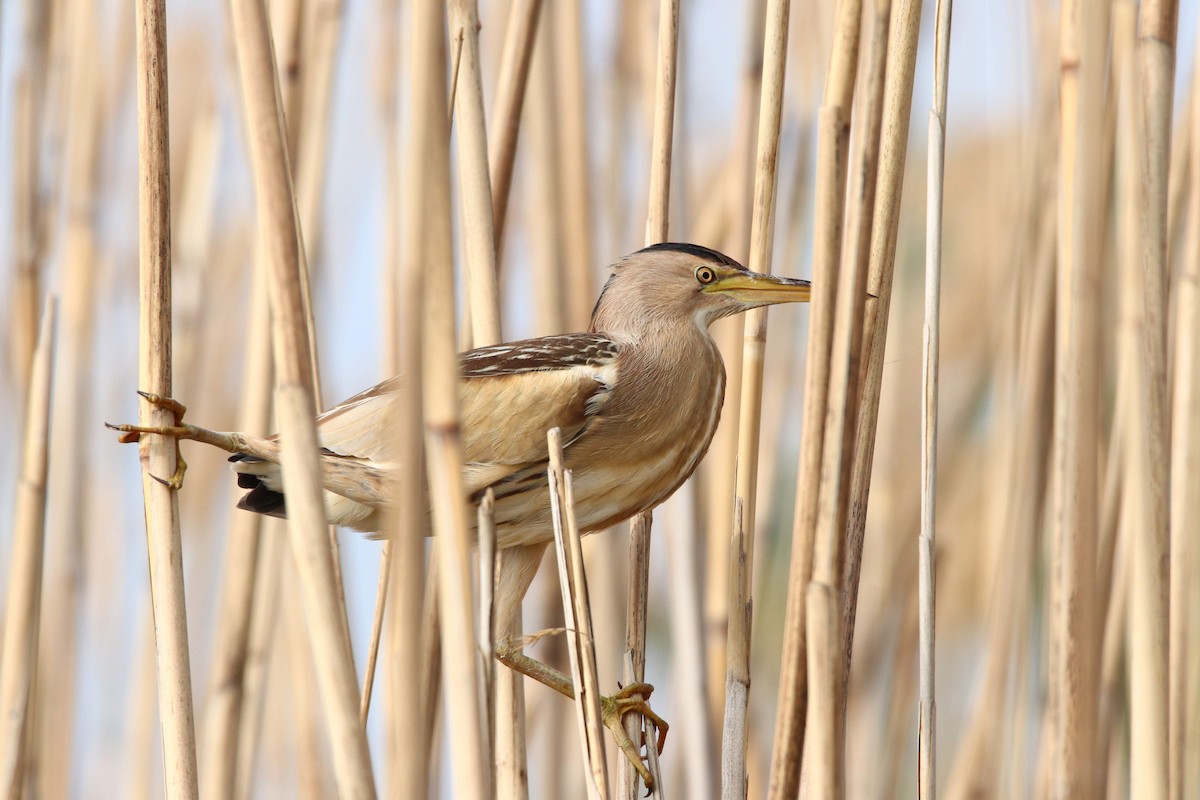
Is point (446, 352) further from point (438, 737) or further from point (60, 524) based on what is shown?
point (60, 524)

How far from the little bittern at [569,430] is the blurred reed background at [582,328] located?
0.07m

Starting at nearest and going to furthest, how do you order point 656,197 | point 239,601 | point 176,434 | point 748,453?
point 176,434
point 748,453
point 656,197
point 239,601

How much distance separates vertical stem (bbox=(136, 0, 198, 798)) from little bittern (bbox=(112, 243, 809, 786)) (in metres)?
0.18

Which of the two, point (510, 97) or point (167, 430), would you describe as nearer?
point (167, 430)

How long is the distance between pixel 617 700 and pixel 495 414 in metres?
0.29

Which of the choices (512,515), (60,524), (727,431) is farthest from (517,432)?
(60,524)

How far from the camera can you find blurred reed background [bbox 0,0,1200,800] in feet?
2.48

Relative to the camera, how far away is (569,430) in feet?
4.08

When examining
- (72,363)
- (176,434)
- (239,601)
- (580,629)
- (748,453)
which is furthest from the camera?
(72,363)

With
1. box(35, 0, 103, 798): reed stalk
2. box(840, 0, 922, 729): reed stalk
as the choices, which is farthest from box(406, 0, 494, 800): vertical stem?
box(35, 0, 103, 798): reed stalk

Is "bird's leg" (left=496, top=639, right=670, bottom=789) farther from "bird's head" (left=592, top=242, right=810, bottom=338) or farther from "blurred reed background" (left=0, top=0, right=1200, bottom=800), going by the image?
"bird's head" (left=592, top=242, right=810, bottom=338)

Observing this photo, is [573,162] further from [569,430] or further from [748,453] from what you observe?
[748,453]

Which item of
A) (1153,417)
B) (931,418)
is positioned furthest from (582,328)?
(1153,417)

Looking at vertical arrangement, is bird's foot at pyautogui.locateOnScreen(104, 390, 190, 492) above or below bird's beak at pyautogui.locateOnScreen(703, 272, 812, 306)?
below
